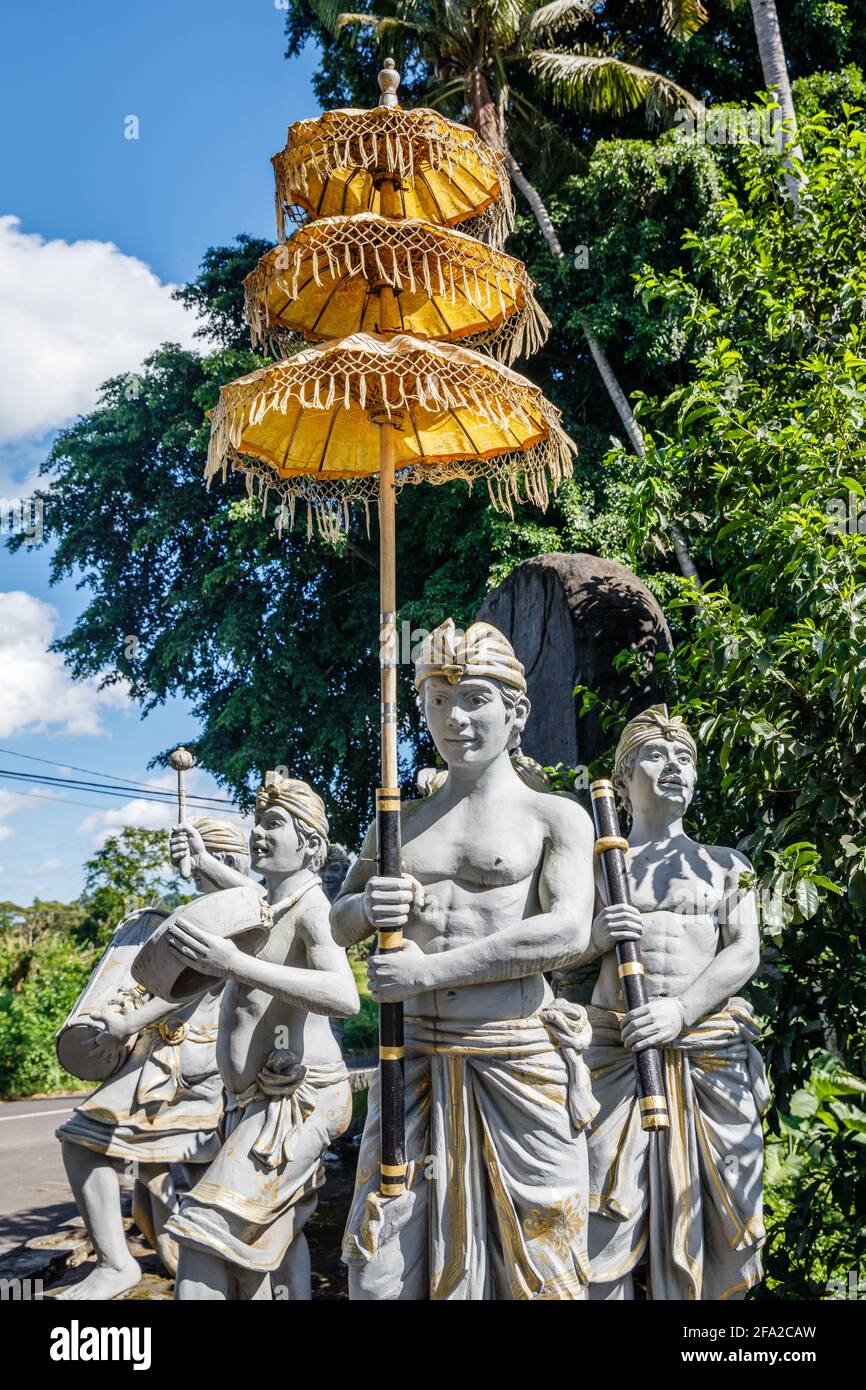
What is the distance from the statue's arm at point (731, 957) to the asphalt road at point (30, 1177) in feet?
15.7

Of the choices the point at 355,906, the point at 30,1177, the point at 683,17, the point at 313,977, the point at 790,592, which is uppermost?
the point at 683,17

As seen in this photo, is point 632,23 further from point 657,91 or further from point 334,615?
point 334,615

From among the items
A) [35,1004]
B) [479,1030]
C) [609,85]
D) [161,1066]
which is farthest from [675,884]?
[609,85]

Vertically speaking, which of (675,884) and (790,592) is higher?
(790,592)

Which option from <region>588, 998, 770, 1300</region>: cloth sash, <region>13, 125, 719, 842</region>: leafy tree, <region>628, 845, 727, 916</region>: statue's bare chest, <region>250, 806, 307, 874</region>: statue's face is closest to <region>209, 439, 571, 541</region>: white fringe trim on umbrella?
<region>250, 806, 307, 874</region>: statue's face

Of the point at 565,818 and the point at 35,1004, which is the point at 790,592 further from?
the point at 35,1004

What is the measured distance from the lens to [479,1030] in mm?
3355

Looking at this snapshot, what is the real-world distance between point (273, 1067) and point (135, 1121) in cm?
174

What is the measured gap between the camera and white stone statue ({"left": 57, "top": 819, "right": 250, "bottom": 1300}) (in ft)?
16.8

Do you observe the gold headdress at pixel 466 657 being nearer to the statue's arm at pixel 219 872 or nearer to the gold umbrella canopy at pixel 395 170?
the statue's arm at pixel 219 872

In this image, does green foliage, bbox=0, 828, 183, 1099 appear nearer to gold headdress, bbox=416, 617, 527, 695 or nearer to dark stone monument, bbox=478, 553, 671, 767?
dark stone monument, bbox=478, 553, 671, 767

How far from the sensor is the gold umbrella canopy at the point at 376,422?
12.2ft

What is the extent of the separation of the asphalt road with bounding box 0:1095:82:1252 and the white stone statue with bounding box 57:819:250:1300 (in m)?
2.04

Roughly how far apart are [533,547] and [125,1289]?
9265mm
